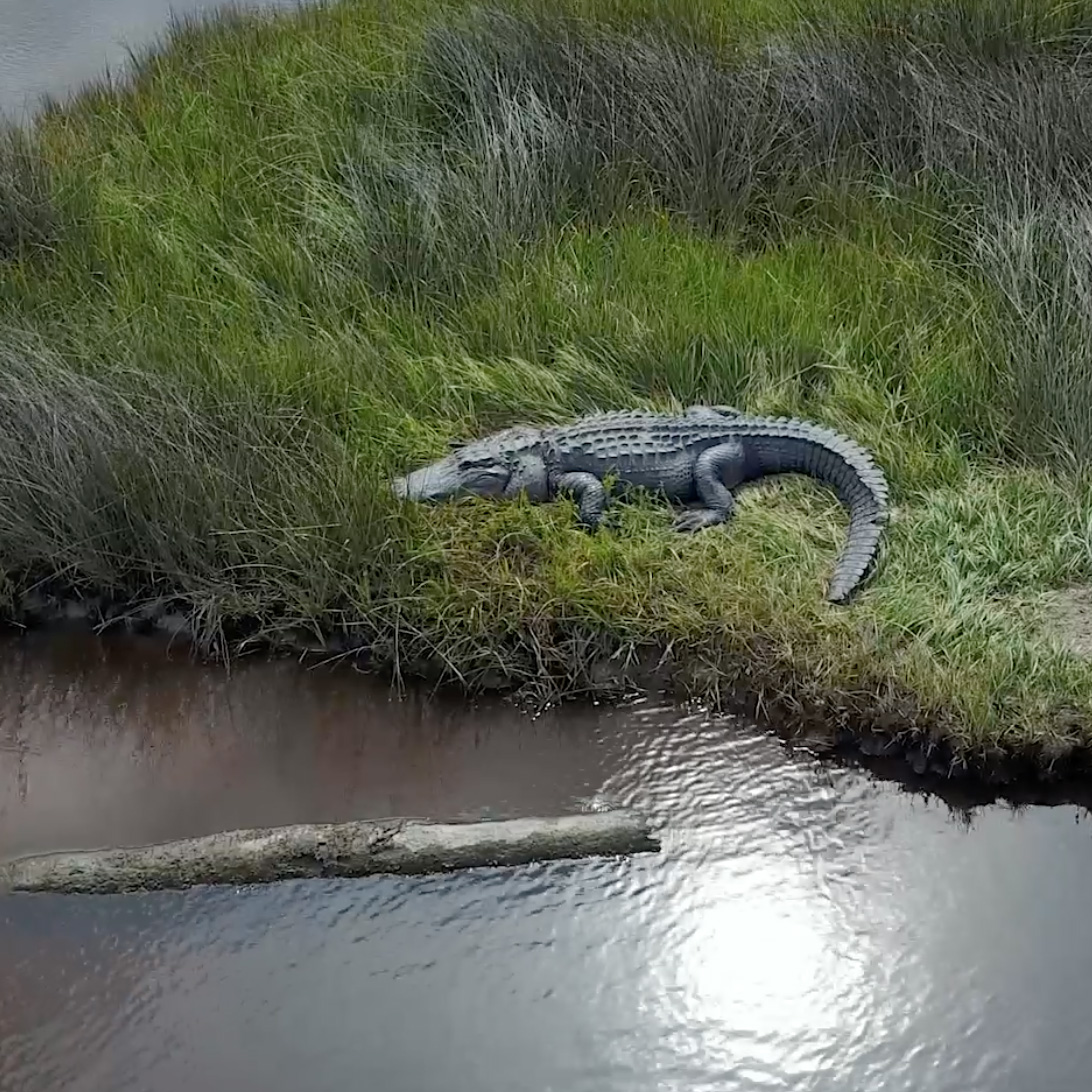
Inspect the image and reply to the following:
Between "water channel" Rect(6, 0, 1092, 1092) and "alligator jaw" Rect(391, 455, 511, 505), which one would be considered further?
"alligator jaw" Rect(391, 455, 511, 505)

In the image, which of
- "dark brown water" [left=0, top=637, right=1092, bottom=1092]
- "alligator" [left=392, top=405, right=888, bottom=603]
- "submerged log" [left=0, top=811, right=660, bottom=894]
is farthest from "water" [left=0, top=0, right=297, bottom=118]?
"submerged log" [left=0, top=811, right=660, bottom=894]

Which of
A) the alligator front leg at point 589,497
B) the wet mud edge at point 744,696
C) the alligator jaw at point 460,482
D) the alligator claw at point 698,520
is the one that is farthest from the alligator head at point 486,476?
the wet mud edge at point 744,696

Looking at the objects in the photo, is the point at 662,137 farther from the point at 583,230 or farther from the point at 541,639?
the point at 541,639

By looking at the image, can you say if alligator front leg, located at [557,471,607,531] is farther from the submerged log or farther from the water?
the water

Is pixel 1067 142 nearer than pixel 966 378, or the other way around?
pixel 966 378

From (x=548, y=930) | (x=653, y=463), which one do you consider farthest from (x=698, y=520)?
(x=548, y=930)

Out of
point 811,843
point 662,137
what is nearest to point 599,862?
point 811,843

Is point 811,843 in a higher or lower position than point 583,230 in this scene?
lower
